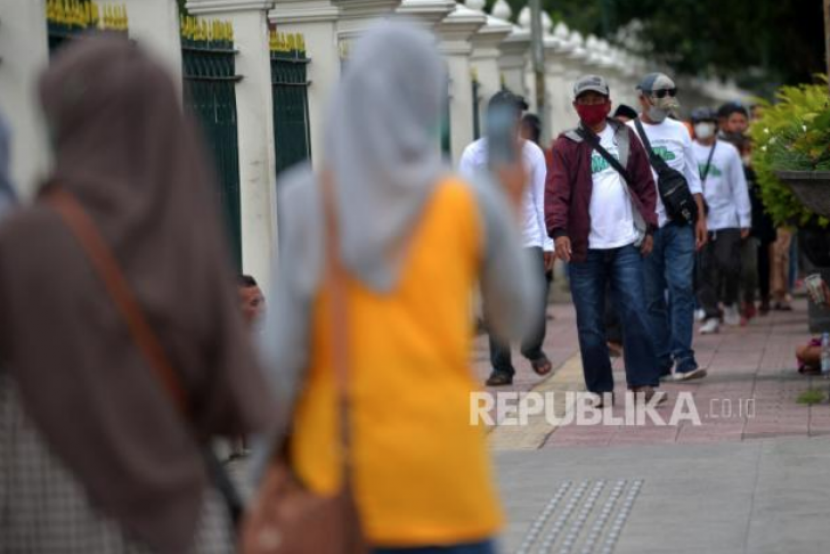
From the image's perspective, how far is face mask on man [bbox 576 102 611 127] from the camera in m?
12.0

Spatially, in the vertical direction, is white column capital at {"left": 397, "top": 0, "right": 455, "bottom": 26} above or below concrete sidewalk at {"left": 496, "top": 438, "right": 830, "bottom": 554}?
above

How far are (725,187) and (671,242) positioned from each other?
406 centimetres

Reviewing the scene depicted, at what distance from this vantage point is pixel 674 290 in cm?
1413

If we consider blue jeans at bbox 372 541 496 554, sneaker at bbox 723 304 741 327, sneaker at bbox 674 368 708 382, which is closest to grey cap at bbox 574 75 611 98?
sneaker at bbox 674 368 708 382

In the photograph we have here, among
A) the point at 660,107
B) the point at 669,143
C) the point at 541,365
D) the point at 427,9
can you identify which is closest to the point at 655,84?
the point at 660,107

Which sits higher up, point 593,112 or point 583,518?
point 593,112

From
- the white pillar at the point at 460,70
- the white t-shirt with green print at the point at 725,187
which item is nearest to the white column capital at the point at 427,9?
the white pillar at the point at 460,70

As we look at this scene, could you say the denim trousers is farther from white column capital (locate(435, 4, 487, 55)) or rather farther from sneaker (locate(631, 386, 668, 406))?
white column capital (locate(435, 4, 487, 55))

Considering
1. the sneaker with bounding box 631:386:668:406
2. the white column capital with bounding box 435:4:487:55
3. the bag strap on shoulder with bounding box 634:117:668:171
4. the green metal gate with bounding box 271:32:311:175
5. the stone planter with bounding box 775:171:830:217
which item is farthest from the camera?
the white column capital with bounding box 435:4:487:55

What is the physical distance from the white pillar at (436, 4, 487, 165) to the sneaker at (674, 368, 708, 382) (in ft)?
17.3

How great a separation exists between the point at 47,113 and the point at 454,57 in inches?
580

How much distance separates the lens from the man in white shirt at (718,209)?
17844 millimetres

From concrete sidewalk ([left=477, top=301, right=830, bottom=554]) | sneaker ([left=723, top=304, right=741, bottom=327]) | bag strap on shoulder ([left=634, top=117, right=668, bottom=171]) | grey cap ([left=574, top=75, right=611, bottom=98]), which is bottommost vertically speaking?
sneaker ([left=723, top=304, right=741, bottom=327])

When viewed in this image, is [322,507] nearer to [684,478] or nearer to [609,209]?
[684,478]
